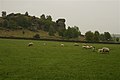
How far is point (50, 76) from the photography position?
13.6 m

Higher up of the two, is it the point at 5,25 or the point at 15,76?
the point at 5,25

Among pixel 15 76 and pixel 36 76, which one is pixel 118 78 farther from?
pixel 15 76

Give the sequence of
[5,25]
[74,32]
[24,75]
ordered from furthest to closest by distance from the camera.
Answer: [5,25]
[74,32]
[24,75]

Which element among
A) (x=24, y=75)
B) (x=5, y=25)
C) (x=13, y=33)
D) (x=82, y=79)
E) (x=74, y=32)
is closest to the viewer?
(x=82, y=79)

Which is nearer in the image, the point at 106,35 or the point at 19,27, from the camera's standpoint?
the point at 106,35

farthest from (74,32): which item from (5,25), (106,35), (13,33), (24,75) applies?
(24,75)

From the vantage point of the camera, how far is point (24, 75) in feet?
45.2

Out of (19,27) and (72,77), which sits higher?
(19,27)

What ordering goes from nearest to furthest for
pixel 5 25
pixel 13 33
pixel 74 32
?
pixel 74 32
pixel 13 33
pixel 5 25

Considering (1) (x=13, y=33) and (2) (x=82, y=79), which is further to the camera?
(1) (x=13, y=33)

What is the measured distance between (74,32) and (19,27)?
67.3 m

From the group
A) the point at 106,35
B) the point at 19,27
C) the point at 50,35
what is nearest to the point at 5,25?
the point at 19,27

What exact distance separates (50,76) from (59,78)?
2.81ft

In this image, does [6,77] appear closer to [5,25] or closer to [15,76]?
[15,76]
